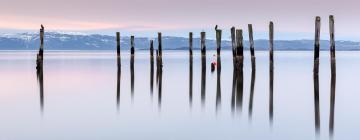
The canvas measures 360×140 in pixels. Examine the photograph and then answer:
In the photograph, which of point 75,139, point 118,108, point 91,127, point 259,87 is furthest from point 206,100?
point 75,139

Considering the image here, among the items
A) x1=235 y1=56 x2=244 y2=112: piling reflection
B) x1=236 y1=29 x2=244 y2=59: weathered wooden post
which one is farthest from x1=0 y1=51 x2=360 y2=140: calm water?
x1=236 y1=29 x2=244 y2=59: weathered wooden post

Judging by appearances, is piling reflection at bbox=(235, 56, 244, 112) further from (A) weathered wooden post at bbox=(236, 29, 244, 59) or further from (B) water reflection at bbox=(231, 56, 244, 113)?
(A) weathered wooden post at bbox=(236, 29, 244, 59)

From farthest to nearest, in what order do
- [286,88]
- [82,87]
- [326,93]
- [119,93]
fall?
[82,87] < [286,88] < [119,93] < [326,93]

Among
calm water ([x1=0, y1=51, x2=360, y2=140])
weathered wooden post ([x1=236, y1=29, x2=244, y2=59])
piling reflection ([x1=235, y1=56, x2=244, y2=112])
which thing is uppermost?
weathered wooden post ([x1=236, y1=29, x2=244, y2=59])

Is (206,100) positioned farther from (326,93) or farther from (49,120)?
(49,120)

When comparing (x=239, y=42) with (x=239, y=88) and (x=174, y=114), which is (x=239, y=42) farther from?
(x=174, y=114)

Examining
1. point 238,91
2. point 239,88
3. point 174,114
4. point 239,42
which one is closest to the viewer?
point 174,114

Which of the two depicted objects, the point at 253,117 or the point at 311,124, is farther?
the point at 253,117

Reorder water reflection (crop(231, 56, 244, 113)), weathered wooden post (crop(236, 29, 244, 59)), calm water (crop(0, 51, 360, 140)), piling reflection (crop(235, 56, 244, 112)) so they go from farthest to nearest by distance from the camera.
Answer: weathered wooden post (crop(236, 29, 244, 59)) < piling reflection (crop(235, 56, 244, 112)) < water reflection (crop(231, 56, 244, 113)) < calm water (crop(0, 51, 360, 140))

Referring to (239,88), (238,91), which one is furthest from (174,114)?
(239,88)

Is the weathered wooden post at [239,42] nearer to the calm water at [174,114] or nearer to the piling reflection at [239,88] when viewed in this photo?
the piling reflection at [239,88]

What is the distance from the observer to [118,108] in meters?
18.1

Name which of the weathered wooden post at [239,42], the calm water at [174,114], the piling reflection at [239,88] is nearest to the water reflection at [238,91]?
the piling reflection at [239,88]

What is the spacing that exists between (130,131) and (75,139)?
1562mm
